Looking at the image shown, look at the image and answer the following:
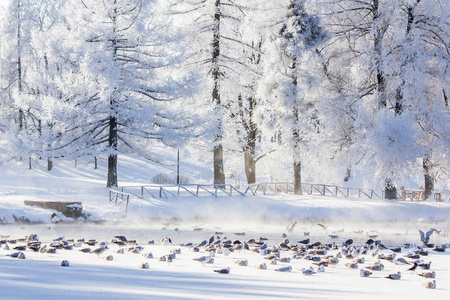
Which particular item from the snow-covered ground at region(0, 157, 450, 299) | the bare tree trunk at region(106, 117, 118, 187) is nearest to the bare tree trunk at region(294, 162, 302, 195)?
the snow-covered ground at region(0, 157, 450, 299)

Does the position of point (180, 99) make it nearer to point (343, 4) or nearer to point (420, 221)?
point (343, 4)

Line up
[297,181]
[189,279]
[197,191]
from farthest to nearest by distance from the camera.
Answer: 1. [297,181]
2. [197,191]
3. [189,279]

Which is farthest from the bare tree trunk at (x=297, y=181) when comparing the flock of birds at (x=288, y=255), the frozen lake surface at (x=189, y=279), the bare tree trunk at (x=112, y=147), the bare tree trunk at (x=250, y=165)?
the frozen lake surface at (x=189, y=279)

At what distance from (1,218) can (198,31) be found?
12977 mm

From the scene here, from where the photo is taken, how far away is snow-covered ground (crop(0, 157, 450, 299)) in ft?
17.5

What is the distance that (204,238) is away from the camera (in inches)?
512

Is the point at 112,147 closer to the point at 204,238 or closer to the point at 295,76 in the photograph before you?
the point at 204,238

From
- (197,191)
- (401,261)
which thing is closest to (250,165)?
(197,191)

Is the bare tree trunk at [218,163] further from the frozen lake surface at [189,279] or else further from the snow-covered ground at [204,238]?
the frozen lake surface at [189,279]

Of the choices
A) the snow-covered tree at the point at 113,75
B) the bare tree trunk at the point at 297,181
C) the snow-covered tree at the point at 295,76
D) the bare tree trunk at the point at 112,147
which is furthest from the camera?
the bare tree trunk at the point at 297,181

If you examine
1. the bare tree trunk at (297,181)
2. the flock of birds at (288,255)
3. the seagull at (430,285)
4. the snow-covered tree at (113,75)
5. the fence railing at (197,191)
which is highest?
the snow-covered tree at (113,75)

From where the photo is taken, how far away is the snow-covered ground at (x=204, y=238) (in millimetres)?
5344

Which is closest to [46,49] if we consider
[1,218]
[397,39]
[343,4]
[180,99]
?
[180,99]

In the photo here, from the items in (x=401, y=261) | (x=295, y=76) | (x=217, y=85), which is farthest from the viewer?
(x=217, y=85)
